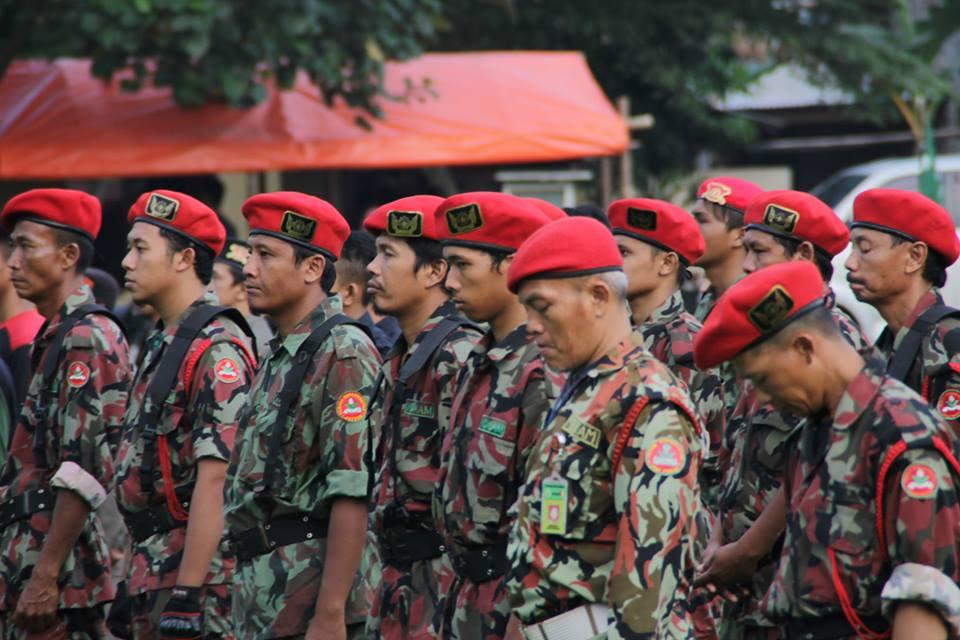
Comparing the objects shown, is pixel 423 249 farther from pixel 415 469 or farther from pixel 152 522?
pixel 152 522

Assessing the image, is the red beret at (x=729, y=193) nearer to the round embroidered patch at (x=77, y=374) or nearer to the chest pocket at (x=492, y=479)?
the chest pocket at (x=492, y=479)

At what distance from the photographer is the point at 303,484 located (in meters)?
5.42

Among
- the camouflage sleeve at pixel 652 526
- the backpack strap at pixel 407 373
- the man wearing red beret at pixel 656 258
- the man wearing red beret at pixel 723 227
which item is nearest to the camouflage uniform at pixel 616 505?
the camouflage sleeve at pixel 652 526

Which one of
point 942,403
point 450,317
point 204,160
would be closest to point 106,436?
point 450,317

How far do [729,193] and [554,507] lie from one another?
11.7ft

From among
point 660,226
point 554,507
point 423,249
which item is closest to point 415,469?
point 423,249

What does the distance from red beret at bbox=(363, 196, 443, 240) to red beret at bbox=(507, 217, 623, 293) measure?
147 centimetres

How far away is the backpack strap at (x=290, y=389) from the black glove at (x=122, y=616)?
0.95 metres

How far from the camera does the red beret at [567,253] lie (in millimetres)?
4066

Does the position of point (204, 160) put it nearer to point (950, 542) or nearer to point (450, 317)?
point (450, 317)

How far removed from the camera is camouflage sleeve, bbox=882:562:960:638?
359 centimetres

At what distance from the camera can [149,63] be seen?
13883mm

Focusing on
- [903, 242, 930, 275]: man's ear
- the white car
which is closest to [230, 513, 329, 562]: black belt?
[903, 242, 930, 275]: man's ear

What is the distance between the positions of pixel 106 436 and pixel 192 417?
582mm
